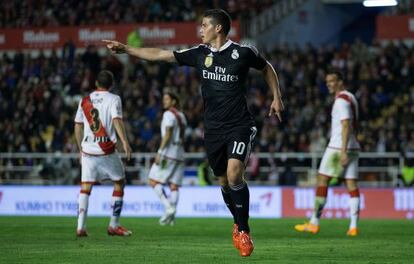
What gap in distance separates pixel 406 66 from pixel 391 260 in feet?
74.1

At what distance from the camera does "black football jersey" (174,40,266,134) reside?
11398 millimetres

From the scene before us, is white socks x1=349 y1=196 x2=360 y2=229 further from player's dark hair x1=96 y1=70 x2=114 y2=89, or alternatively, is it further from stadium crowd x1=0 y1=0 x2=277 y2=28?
stadium crowd x1=0 y1=0 x2=277 y2=28

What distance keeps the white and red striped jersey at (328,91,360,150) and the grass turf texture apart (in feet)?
4.92

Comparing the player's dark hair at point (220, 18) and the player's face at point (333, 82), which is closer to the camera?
the player's dark hair at point (220, 18)

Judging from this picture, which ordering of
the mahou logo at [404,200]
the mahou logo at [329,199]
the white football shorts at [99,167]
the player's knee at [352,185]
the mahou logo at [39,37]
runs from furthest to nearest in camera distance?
1. the mahou logo at [39,37]
2. the mahou logo at [329,199]
3. the mahou logo at [404,200]
4. the player's knee at [352,185]
5. the white football shorts at [99,167]

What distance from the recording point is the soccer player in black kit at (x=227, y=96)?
37.0 feet

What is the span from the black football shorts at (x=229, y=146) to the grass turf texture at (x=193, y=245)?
3.57 feet

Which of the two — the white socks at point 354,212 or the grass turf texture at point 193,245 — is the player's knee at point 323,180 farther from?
the grass turf texture at point 193,245

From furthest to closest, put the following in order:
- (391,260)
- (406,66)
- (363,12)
→ 1. (363,12)
2. (406,66)
3. (391,260)

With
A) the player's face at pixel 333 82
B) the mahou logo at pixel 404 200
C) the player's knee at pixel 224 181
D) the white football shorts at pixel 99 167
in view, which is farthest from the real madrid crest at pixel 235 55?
the mahou logo at pixel 404 200

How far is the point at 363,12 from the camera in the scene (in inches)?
1754

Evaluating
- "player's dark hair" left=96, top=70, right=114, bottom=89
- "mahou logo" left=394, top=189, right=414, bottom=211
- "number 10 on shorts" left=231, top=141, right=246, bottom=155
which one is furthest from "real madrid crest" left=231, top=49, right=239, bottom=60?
"mahou logo" left=394, top=189, right=414, bottom=211

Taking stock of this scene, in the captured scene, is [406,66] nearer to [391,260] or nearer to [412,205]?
[412,205]

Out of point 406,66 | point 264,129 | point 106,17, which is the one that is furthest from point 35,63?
point 406,66
